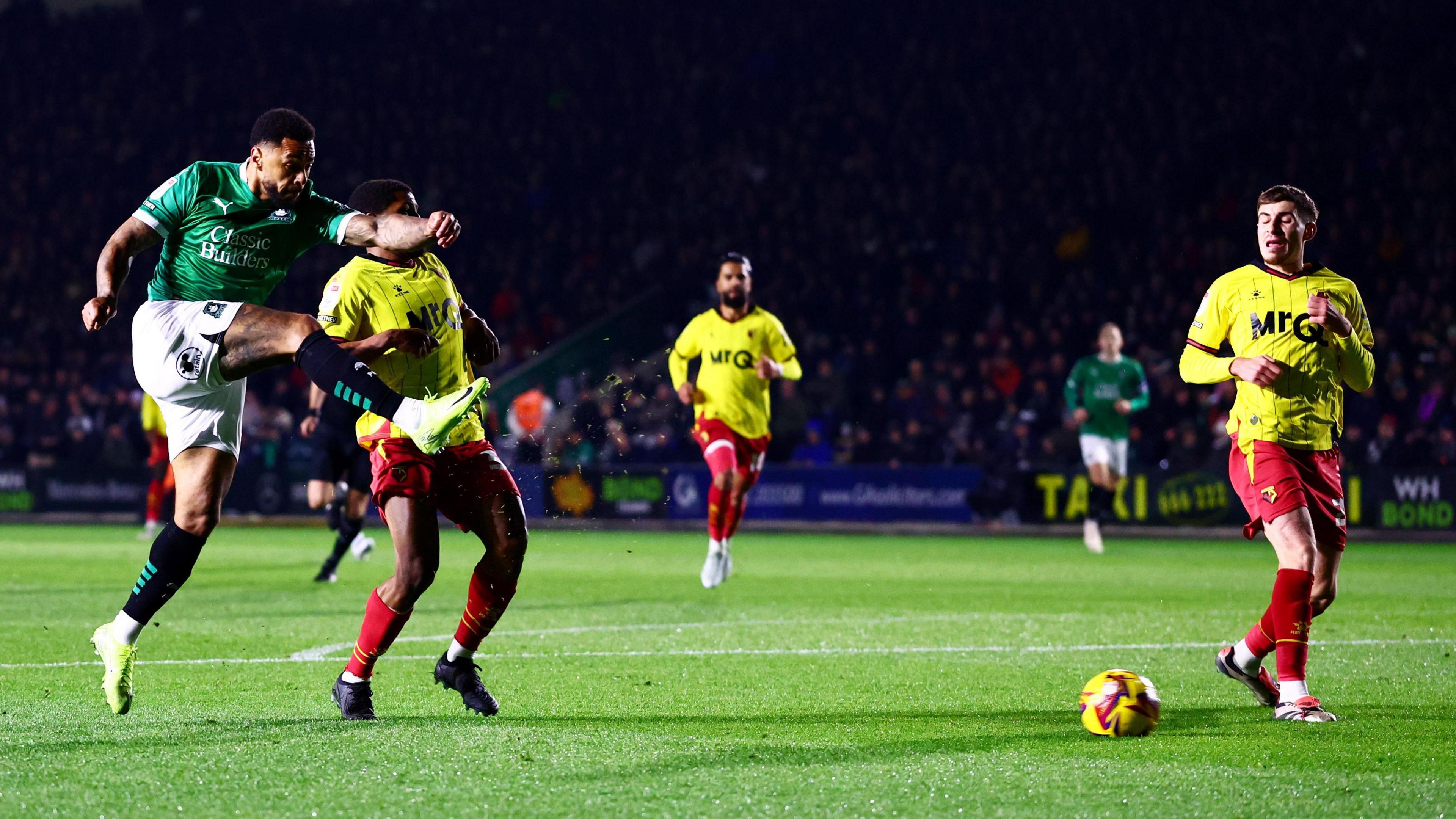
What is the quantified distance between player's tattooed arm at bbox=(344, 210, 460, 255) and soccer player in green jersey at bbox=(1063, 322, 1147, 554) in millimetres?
12521

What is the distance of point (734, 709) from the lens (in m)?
6.14

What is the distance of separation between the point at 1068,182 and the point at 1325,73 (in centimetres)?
483

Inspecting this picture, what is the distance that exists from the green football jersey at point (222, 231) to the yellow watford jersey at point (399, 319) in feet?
0.66

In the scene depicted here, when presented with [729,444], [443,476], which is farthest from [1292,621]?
[729,444]

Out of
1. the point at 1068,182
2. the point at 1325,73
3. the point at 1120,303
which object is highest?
the point at 1325,73

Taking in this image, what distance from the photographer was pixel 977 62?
3025 centimetres

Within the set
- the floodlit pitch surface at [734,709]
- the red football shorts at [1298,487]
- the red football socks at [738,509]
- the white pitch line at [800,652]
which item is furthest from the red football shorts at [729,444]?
the red football shorts at [1298,487]

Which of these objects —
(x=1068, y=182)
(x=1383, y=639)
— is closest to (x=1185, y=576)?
(x=1383, y=639)

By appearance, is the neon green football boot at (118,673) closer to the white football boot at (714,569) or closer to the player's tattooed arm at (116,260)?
the player's tattooed arm at (116,260)

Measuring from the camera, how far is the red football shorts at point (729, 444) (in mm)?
12562

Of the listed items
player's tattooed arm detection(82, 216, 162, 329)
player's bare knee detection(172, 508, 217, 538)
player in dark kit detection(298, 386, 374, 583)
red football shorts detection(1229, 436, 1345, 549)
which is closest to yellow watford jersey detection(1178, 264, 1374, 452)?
red football shorts detection(1229, 436, 1345, 549)

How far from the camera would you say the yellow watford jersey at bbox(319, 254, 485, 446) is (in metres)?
5.93

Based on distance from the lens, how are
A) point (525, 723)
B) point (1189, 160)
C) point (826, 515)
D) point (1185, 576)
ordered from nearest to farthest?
point (525, 723)
point (1185, 576)
point (826, 515)
point (1189, 160)

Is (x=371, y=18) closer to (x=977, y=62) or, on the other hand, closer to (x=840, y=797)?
(x=977, y=62)
